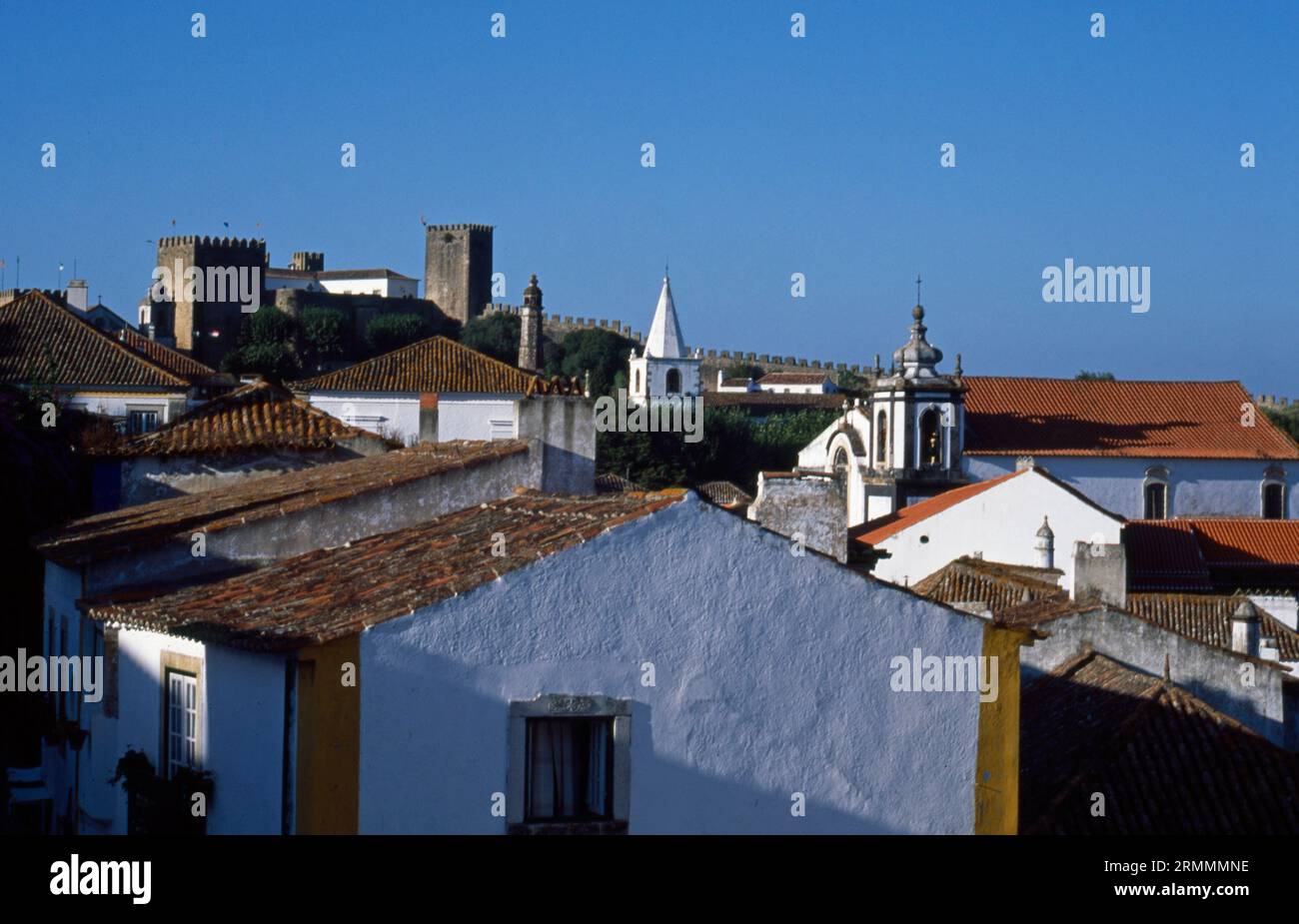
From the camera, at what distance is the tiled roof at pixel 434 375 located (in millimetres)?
60531

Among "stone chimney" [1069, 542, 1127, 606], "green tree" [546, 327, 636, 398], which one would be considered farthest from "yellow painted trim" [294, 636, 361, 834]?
"green tree" [546, 327, 636, 398]

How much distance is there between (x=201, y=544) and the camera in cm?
1336

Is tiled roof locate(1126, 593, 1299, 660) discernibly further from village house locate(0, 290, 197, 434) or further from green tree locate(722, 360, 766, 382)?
green tree locate(722, 360, 766, 382)

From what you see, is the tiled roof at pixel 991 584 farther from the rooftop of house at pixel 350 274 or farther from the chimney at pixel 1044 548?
the rooftop of house at pixel 350 274

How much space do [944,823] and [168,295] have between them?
101835 mm

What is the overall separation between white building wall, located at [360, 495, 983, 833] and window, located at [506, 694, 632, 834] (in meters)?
0.07

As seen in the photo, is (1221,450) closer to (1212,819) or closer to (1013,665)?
(1212,819)

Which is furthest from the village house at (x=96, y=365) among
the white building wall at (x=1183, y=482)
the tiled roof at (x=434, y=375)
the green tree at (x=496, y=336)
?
the green tree at (x=496, y=336)

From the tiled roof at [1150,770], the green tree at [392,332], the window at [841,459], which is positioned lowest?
the tiled roof at [1150,770]

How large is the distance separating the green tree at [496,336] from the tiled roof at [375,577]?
9880 cm

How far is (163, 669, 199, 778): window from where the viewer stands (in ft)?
36.0

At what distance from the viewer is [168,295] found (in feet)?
353

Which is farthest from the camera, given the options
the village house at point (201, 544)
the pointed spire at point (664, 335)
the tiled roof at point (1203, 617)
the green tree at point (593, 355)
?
the green tree at point (593, 355)
